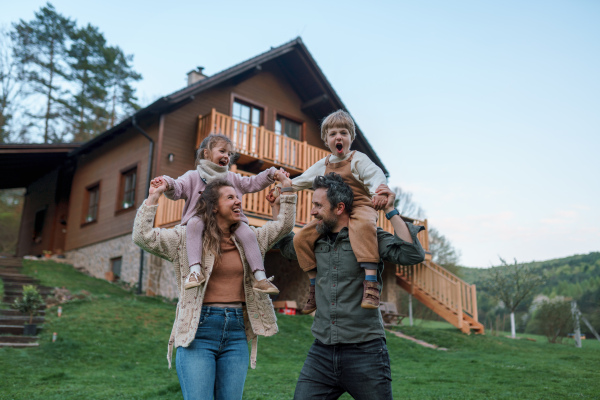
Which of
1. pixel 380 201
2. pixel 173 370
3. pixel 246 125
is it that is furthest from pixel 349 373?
pixel 246 125

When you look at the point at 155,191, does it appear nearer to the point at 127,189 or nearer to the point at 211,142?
the point at 211,142

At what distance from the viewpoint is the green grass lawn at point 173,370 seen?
238 inches

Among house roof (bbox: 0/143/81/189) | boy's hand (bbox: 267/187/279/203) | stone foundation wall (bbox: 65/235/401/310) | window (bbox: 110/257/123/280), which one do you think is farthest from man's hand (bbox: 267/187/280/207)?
house roof (bbox: 0/143/81/189)

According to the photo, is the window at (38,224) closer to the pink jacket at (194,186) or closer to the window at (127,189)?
the window at (127,189)

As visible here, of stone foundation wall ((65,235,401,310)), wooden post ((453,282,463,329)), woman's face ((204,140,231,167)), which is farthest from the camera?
wooden post ((453,282,463,329))

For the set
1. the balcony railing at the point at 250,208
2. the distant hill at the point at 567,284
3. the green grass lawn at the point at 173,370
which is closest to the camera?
the green grass lawn at the point at 173,370

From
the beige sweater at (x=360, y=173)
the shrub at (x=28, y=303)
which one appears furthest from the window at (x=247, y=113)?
Answer: the beige sweater at (x=360, y=173)

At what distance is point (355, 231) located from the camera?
2.67 metres

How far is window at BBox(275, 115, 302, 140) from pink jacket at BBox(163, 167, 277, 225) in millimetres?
13970

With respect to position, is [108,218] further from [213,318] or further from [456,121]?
[213,318]

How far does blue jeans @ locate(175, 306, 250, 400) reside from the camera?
2.55 metres

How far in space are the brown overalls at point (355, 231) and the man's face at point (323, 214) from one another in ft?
0.22

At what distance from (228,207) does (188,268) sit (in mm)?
417

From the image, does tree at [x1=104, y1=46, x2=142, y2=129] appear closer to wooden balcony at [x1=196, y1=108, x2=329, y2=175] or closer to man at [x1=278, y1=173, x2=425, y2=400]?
wooden balcony at [x1=196, y1=108, x2=329, y2=175]
